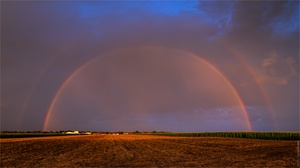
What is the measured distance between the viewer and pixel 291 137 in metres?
65.6

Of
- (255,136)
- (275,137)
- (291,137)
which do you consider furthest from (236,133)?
(291,137)

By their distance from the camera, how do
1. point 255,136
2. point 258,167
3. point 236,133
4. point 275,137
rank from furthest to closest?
point 236,133
point 255,136
point 275,137
point 258,167

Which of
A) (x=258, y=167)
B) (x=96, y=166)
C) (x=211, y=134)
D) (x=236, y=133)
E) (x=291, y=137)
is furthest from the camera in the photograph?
(x=211, y=134)

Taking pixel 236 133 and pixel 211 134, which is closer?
pixel 236 133

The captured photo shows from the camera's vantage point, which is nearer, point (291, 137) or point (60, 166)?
point (60, 166)

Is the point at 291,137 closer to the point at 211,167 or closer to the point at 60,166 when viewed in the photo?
the point at 211,167

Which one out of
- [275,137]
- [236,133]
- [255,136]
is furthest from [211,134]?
[275,137]

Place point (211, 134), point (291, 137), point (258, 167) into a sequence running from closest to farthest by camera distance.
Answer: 1. point (258, 167)
2. point (291, 137)
3. point (211, 134)

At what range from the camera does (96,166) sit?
21781mm

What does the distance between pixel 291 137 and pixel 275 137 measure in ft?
19.6

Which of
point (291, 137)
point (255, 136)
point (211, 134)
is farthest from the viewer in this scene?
point (211, 134)

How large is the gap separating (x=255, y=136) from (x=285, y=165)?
63.5m

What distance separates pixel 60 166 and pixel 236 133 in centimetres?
7790

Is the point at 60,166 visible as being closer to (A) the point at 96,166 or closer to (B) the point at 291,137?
(A) the point at 96,166
